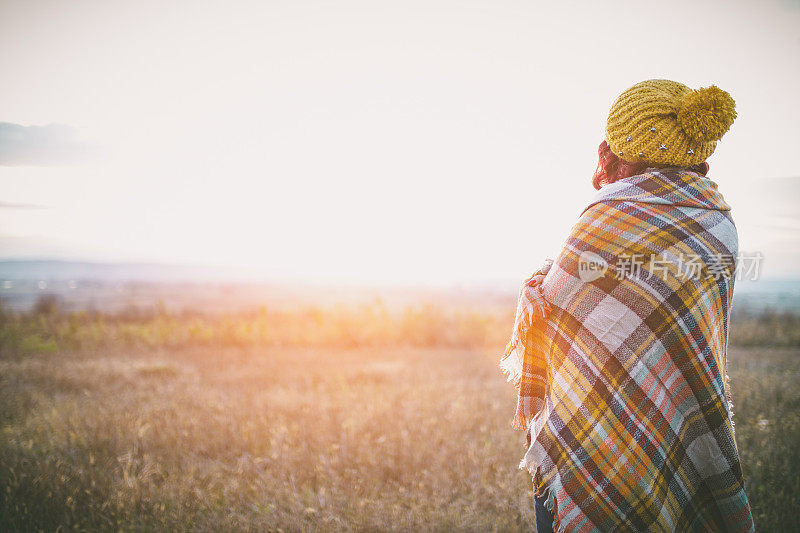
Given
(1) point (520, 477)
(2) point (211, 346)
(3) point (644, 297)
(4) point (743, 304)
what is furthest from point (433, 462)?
(4) point (743, 304)

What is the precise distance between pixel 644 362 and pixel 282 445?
3.46 metres

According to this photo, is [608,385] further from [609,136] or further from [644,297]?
[609,136]

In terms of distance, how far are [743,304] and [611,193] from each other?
2356cm

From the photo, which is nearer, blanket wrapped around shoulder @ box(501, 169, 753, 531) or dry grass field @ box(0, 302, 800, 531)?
blanket wrapped around shoulder @ box(501, 169, 753, 531)

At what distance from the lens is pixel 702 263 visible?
1.70 m

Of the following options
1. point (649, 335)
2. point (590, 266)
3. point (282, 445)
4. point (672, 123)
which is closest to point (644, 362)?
point (649, 335)

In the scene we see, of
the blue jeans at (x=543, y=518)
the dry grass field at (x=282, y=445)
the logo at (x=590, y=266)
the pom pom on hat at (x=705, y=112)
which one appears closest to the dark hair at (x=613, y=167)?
the pom pom on hat at (x=705, y=112)

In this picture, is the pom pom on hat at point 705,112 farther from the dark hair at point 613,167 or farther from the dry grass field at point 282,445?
the dry grass field at point 282,445

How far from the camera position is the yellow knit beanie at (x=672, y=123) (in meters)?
1.70

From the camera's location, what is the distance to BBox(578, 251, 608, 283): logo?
5.69 feet

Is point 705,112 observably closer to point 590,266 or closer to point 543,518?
point 590,266

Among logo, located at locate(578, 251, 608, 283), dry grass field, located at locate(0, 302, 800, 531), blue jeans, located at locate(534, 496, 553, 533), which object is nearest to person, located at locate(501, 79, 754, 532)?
logo, located at locate(578, 251, 608, 283)

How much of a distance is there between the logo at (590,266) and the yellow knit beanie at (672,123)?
50 centimetres

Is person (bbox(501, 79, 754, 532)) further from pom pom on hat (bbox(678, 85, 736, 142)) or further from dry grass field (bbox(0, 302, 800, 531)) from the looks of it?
dry grass field (bbox(0, 302, 800, 531))
